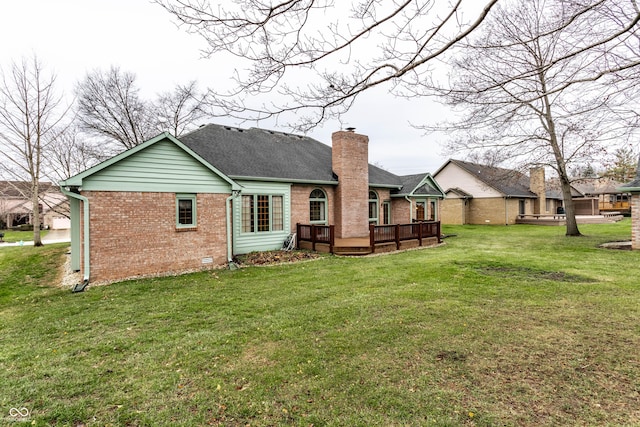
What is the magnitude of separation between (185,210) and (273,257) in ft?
11.7

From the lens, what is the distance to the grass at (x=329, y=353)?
120 inches

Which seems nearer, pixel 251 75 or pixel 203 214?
pixel 251 75

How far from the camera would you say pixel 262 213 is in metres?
13.4

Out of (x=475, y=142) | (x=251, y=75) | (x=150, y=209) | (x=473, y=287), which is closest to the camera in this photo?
(x=251, y=75)

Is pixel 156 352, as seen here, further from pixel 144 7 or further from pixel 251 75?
pixel 144 7


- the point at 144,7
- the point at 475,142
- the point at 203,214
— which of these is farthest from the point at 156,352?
the point at 475,142

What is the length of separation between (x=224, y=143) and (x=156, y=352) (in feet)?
37.6

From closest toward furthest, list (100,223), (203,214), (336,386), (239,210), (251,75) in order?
1. (336,386)
2. (251,75)
3. (100,223)
4. (203,214)
5. (239,210)

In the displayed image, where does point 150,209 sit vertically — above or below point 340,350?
above

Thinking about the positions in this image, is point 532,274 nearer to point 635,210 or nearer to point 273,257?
point 273,257

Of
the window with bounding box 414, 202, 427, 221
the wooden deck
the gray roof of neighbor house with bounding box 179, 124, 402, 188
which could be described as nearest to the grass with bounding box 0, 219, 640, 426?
the gray roof of neighbor house with bounding box 179, 124, 402, 188

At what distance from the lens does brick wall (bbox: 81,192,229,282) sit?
8688 millimetres

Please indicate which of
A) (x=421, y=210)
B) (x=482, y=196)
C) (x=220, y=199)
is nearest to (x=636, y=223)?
(x=421, y=210)

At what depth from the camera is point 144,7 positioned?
3.92 m
